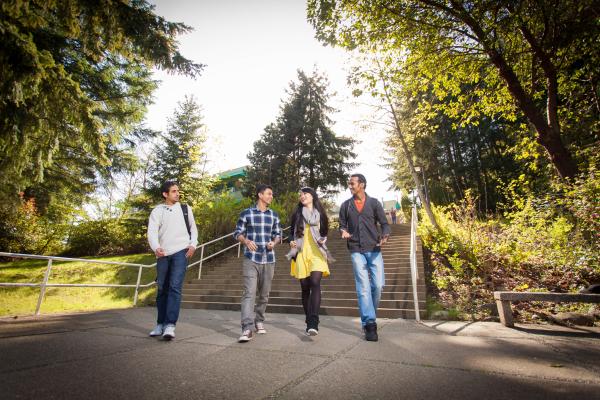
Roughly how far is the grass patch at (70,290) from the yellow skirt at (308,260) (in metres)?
6.20

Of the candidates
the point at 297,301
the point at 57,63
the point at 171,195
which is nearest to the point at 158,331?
the point at 171,195

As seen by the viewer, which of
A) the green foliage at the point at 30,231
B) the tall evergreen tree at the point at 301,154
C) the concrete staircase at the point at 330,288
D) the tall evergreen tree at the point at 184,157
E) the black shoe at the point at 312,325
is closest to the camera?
the black shoe at the point at 312,325

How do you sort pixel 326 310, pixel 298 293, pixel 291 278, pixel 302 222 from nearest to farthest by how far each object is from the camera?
pixel 302 222 < pixel 326 310 < pixel 298 293 < pixel 291 278

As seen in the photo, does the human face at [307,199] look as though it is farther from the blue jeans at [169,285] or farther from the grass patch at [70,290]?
the grass patch at [70,290]

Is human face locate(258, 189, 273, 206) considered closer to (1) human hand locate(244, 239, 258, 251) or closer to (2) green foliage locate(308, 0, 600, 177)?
(1) human hand locate(244, 239, 258, 251)

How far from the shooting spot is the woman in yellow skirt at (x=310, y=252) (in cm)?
369

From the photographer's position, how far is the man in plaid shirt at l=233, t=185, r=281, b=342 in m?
3.49

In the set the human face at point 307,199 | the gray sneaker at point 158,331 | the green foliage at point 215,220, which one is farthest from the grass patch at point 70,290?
the human face at point 307,199

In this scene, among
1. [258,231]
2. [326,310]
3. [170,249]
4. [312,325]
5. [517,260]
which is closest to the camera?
[170,249]

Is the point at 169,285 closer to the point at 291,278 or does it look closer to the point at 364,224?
the point at 364,224

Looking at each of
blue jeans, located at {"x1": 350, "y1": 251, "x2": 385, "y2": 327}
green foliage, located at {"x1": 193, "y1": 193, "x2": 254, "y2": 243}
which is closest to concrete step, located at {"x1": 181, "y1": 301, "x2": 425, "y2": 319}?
blue jeans, located at {"x1": 350, "y1": 251, "x2": 385, "y2": 327}

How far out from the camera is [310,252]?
3.80 m

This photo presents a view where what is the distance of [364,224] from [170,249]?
7.82 ft

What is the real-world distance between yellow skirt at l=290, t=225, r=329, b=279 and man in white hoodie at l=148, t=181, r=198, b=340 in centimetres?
128
